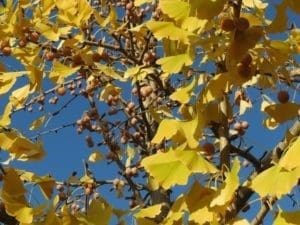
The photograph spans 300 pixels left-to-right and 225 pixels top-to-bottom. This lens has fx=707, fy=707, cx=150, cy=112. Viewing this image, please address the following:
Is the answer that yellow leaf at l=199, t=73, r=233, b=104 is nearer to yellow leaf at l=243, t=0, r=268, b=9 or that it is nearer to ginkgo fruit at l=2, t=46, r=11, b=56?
yellow leaf at l=243, t=0, r=268, b=9

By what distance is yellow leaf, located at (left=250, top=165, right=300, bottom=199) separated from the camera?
1447 millimetres

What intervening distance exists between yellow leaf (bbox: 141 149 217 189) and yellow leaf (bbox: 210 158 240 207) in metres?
0.04

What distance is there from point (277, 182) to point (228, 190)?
160 millimetres

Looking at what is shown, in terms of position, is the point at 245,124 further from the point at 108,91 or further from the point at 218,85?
the point at 218,85

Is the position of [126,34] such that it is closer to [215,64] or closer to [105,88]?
[105,88]

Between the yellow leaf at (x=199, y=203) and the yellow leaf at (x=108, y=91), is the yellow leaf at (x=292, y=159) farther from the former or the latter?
the yellow leaf at (x=108, y=91)

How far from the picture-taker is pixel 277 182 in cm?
147

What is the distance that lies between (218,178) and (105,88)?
2.98 ft

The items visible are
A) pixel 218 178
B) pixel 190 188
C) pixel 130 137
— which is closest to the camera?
pixel 190 188

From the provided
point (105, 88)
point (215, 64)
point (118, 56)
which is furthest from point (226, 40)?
point (118, 56)

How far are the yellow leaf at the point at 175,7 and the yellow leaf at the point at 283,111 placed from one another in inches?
19.0

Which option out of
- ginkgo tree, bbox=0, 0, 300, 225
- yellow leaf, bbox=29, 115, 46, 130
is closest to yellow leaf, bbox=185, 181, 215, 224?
ginkgo tree, bbox=0, 0, 300, 225

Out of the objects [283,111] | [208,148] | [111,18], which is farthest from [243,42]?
[111,18]

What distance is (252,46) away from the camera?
163 cm
